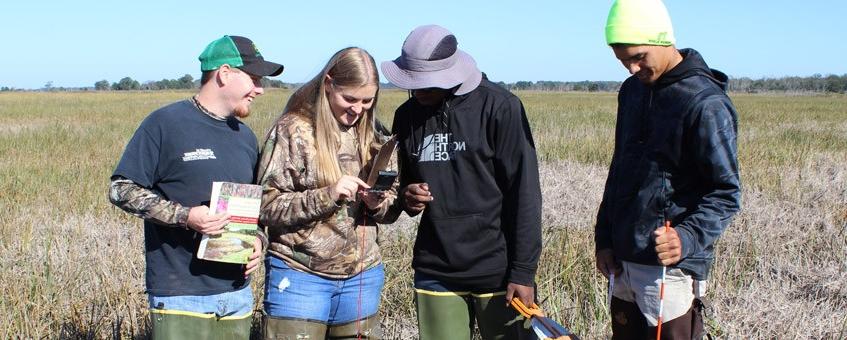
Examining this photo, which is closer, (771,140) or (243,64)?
(243,64)

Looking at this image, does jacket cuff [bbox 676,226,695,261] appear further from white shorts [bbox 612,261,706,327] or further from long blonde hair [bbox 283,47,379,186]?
long blonde hair [bbox 283,47,379,186]

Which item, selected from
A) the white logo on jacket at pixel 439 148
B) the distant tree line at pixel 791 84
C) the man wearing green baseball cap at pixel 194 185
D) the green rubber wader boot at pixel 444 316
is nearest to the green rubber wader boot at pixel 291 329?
the man wearing green baseball cap at pixel 194 185

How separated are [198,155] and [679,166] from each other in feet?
5.07

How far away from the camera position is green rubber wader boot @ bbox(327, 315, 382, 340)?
2809 mm

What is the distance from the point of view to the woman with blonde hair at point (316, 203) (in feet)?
8.70

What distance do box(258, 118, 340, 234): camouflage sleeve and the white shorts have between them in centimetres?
104

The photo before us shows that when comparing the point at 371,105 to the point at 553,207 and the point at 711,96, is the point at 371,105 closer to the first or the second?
the point at 711,96

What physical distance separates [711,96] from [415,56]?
3.16ft

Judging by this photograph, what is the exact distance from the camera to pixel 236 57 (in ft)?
8.64

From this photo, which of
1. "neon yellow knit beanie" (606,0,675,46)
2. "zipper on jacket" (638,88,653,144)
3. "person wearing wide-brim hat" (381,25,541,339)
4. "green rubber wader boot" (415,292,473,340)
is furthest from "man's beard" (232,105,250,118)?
"zipper on jacket" (638,88,653,144)

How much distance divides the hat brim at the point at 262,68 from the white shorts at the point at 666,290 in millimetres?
1375

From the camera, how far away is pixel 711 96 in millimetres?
2350

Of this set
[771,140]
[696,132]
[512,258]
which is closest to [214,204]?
[512,258]

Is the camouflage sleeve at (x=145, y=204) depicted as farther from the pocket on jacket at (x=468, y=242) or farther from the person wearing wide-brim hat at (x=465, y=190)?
the pocket on jacket at (x=468, y=242)
